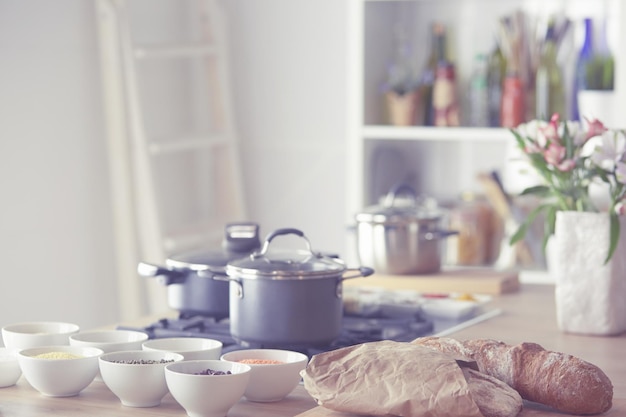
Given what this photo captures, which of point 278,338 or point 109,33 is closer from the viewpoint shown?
point 278,338

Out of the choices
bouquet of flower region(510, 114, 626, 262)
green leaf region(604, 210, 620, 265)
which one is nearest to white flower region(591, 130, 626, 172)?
bouquet of flower region(510, 114, 626, 262)

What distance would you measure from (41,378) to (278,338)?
350mm

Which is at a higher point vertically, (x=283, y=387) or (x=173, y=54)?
(x=173, y=54)

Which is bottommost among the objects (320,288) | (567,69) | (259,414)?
(259,414)

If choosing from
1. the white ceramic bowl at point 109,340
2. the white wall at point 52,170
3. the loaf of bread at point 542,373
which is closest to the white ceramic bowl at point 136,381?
the white ceramic bowl at point 109,340

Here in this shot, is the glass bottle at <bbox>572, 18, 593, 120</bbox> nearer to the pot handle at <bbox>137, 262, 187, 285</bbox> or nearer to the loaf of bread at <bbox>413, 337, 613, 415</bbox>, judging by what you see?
the pot handle at <bbox>137, 262, 187, 285</bbox>

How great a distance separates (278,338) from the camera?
1.56 meters

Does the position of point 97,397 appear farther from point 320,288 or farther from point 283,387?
point 320,288

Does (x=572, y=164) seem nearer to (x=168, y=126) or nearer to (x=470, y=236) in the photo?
(x=470, y=236)

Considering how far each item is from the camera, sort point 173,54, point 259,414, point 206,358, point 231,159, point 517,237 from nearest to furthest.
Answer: point 259,414 → point 206,358 → point 517,237 → point 173,54 → point 231,159

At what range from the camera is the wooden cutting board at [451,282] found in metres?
2.39

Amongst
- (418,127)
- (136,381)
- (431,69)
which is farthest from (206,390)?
(431,69)

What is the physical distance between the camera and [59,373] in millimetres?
1389

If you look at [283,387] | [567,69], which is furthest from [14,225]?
[283,387]
